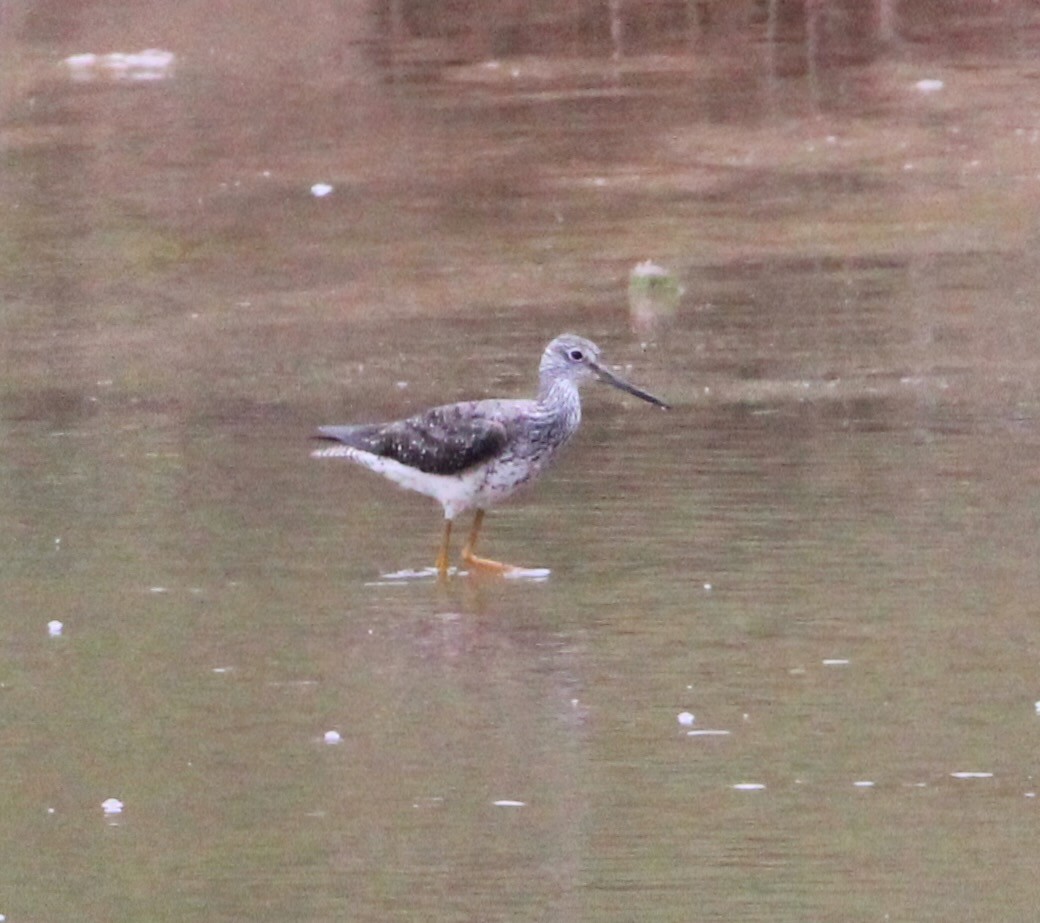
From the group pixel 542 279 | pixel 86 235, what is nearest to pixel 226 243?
pixel 86 235

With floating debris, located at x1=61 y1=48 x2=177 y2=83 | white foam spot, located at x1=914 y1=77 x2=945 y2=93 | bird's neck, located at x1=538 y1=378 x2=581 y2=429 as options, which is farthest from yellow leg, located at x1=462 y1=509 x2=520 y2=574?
floating debris, located at x1=61 y1=48 x2=177 y2=83

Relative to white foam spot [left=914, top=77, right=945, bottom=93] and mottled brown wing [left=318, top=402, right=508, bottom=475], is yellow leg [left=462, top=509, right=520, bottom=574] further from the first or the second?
white foam spot [left=914, top=77, right=945, bottom=93]

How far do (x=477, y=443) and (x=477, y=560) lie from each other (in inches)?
22.3

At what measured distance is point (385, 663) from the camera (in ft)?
30.0

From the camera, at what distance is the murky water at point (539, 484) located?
7.19 metres

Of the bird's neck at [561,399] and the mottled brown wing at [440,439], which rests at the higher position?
the bird's neck at [561,399]

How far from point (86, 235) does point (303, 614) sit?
9.07 metres

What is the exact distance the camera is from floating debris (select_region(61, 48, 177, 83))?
22828 millimetres

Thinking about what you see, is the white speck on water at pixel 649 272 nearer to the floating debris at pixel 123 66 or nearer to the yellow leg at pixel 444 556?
the yellow leg at pixel 444 556

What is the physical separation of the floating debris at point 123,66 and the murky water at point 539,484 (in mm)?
92

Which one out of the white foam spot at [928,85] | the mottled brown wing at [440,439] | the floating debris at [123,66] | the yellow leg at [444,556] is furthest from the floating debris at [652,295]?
the floating debris at [123,66]

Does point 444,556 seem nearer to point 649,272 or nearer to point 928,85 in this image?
point 649,272

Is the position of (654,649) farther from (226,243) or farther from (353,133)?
(353,133)

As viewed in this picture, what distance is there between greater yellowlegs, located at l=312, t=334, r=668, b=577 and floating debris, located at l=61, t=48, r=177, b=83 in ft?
39.0
